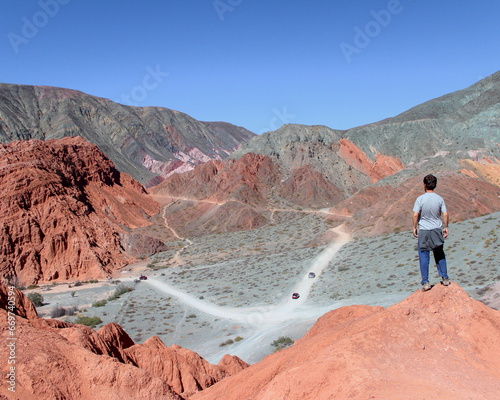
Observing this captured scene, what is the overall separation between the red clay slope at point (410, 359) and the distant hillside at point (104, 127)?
120 metres

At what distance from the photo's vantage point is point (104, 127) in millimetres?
149500

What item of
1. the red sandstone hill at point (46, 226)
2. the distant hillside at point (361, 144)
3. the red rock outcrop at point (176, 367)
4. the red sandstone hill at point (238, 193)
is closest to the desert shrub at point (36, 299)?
the red sandstone hill at point (46, 226)

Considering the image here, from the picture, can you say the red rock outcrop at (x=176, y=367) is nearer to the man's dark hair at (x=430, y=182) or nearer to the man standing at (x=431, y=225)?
the man standing at (x=431, y=225)

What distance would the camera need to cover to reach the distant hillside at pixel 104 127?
12825cm

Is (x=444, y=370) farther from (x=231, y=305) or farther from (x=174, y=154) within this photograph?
(x=174, y=154)

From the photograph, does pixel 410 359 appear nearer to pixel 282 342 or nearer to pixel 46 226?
pixel 282 342

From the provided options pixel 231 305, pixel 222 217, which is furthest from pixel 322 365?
pixel 222 217

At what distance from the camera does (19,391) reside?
751 cm

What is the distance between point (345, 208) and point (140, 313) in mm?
41624

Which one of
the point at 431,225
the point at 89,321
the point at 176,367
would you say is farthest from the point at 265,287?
the point at 431,225

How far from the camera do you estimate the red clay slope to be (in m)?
5.67

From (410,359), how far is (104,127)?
157 metres

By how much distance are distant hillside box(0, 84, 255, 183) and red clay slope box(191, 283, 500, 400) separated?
120m

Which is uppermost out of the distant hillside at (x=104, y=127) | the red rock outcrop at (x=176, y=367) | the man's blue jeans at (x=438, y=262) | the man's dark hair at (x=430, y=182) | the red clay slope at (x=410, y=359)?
the distant hillside at (x=104, y=127)
